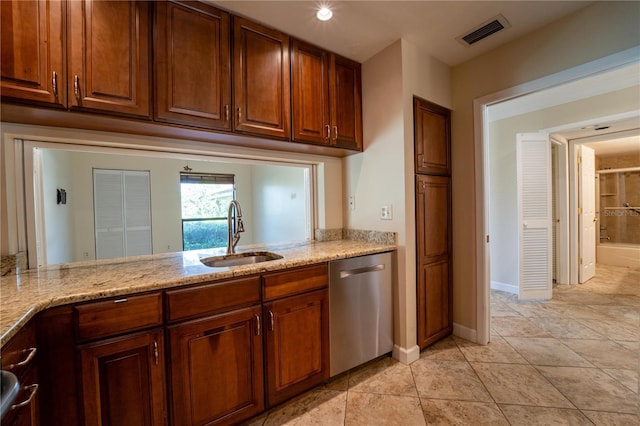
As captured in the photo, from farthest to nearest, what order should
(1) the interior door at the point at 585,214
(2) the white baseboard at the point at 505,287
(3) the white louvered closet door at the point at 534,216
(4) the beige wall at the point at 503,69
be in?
(1) the interior door at the point at 585,214
(2) the white baseboard at the point at 505,287
(3) the white louvered closet door at the point at 534,216
(4) the beige wall at the point at 503,69

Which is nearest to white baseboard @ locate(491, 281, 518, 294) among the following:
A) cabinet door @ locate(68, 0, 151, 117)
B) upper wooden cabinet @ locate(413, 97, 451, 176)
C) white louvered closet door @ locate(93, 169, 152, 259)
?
upper wooden cabinet @ locate(413, 97, 451, 176)

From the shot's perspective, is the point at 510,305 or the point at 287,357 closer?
the point at 287,357

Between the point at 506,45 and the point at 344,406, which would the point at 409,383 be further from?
the point at 506,45

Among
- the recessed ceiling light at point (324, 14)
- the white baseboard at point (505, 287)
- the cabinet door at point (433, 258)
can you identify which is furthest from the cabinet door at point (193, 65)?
the white baseboard at point (505, 287)

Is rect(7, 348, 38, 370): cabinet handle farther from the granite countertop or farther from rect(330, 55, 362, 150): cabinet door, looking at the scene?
rect(330, 55, 362, 150): cabinet door

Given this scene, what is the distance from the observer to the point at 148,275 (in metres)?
1.39

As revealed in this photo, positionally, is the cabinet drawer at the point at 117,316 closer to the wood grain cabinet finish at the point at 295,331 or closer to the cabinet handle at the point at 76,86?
the wood grain cabinet finish at the point at 295,331

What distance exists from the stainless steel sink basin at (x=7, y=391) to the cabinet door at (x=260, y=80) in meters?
1.49

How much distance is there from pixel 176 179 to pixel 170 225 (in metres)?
0.45

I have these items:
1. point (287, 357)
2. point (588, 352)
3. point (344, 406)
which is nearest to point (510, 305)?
point (588, 352)

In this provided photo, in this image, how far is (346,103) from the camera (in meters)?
2.30

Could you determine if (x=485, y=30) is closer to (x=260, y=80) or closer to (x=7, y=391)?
(x=260, y=80)

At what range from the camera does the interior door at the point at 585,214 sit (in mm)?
3996

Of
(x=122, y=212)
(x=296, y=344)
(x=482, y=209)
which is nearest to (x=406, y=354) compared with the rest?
(x=296, y=344)
